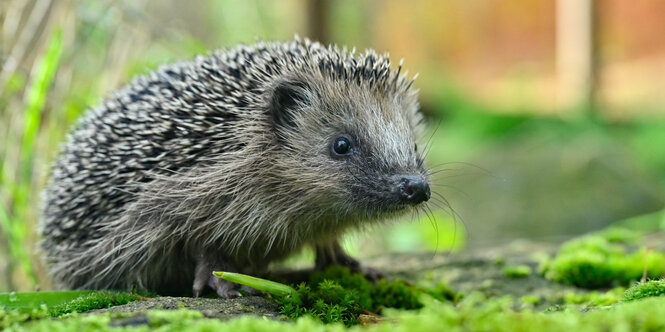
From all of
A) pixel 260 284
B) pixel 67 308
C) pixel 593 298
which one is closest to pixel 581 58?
pixel 593 298

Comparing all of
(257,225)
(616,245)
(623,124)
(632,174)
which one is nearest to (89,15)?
(257,225)

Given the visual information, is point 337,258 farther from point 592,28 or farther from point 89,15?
point 592,28

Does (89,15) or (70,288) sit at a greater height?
(89,15)

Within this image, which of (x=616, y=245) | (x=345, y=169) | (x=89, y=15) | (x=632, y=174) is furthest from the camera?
(x=632, y=174)

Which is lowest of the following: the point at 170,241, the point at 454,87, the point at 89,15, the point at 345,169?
the point at 170,241

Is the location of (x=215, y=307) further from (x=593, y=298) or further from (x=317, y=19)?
(x=317, y=19)

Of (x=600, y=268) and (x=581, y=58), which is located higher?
(x=581, y=58)

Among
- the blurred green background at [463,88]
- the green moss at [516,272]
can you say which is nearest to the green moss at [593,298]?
the green moss at [516,272]
